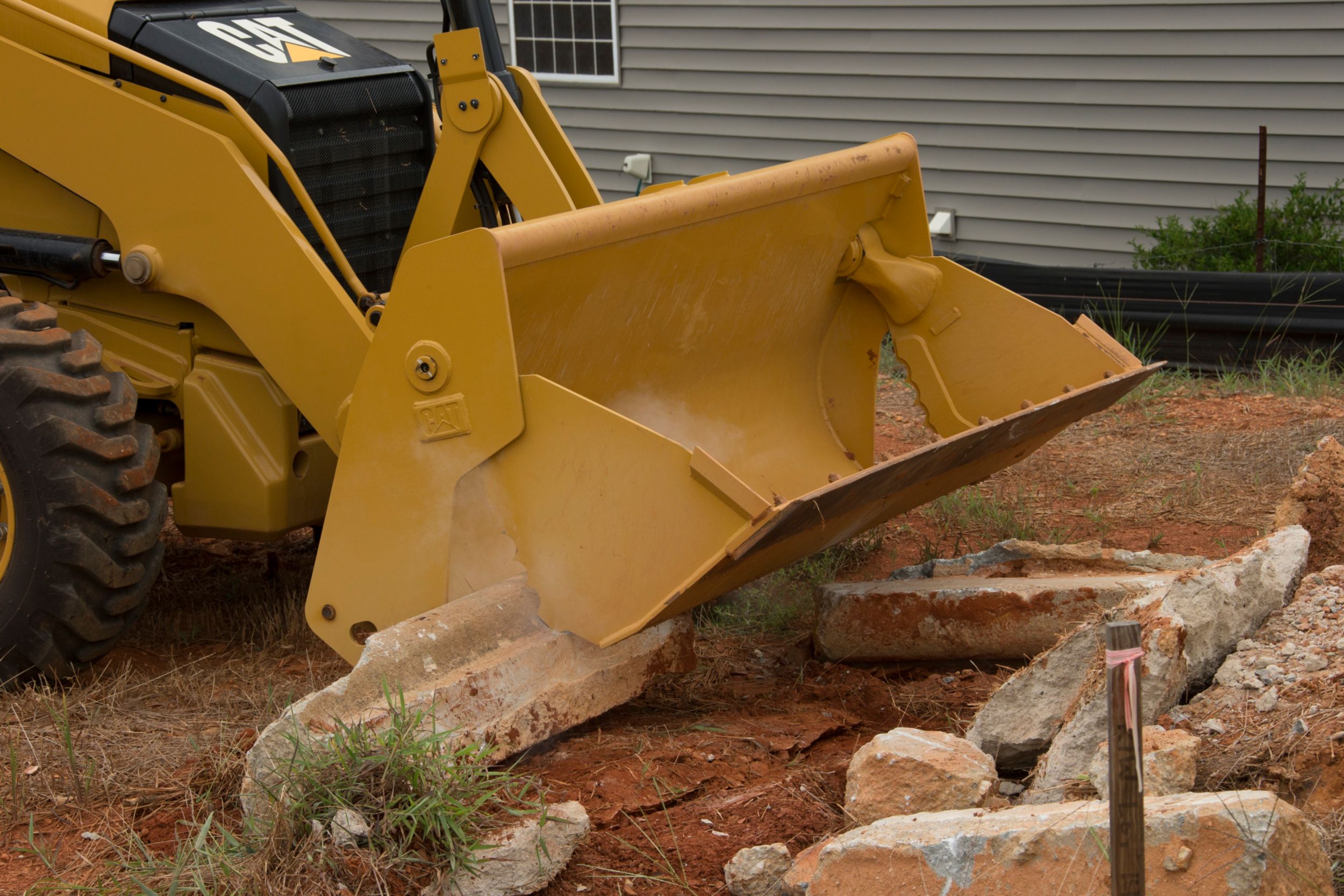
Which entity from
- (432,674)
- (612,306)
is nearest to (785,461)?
(612,306)

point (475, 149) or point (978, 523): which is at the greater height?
point (475, 149)

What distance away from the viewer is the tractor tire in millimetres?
3537

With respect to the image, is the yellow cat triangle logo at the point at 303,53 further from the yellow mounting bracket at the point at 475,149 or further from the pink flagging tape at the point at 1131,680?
the pink flagging tape at the point at 1131,680

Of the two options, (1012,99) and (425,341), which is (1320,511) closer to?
(425,341)

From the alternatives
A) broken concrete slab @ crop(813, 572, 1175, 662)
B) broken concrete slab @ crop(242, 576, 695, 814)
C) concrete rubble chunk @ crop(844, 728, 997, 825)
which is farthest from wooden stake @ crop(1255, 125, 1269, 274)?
concrete rubble chunk @ crop(844, 728, 997, 825)

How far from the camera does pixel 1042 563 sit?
13.7ft

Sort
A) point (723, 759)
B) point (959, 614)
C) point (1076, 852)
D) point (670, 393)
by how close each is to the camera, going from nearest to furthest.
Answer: point (1076, 852) → point (723, 759) → point (959, 614) → point (670, 393)

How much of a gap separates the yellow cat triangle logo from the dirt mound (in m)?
3.19

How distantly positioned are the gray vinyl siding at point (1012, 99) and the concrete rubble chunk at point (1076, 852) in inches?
268

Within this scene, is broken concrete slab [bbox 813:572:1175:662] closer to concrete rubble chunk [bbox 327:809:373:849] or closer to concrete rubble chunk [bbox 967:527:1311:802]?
concrete rubble chunk [bbox 967:527:1311:802]

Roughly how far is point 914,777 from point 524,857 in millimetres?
770

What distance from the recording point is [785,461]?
4.34 m

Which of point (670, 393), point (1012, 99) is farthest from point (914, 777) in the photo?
point (1012, 99)

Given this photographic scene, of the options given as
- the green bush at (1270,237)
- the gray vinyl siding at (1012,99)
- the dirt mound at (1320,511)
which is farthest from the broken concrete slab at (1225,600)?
the gray vinyl siding at (1012,99)
